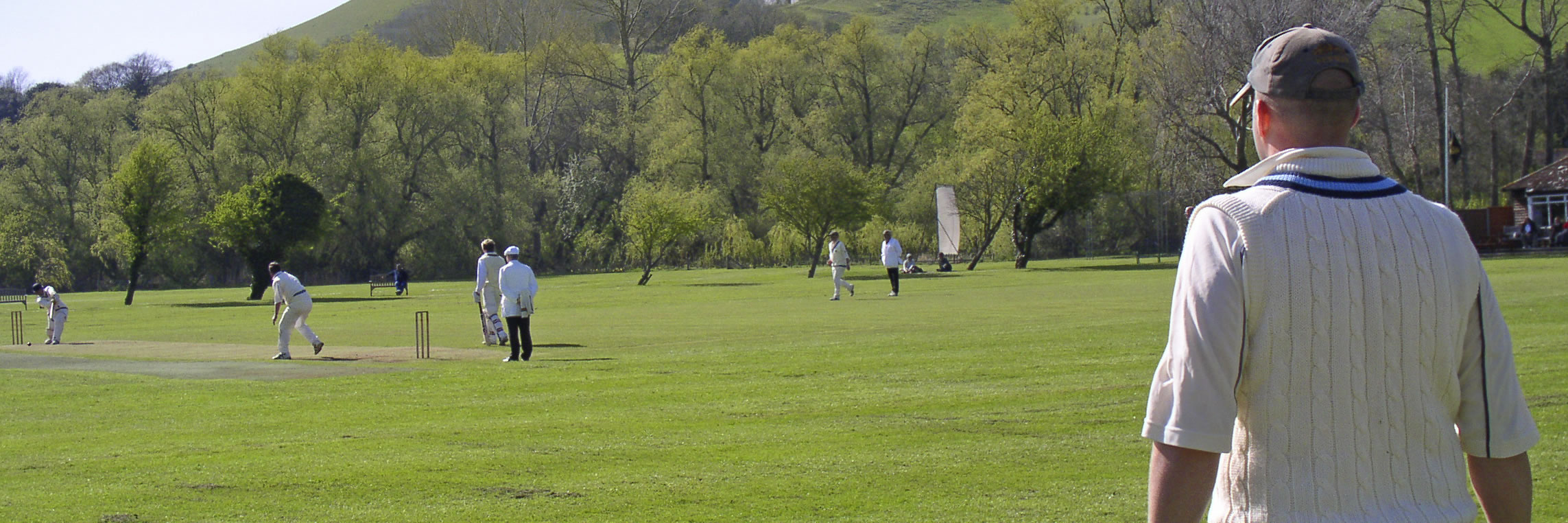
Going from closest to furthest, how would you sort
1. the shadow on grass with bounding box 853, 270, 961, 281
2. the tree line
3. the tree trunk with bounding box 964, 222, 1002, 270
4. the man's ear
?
the man's ear → the shadow on grass with bounding box 853, 270, 961, 281 → the tree line → the tree trunk with bounding box 964, 222, 1002, 270

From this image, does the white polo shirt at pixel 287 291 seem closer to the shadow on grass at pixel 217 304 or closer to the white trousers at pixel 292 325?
the white trousers at pixel 292 325

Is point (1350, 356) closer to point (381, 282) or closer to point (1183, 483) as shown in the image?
point (1183, 483)

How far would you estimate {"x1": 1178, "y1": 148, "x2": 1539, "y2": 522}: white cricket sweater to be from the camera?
2832 mm

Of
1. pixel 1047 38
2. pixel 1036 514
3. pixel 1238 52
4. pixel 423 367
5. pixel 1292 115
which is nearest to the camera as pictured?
pixel 1292 115

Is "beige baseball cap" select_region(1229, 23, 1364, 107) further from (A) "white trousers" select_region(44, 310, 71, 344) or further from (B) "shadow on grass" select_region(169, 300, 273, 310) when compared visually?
(B) "shadow on grass" select_region(169, 300, 273, 310)

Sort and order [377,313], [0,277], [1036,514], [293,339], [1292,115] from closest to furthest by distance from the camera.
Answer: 1. [1292,115]
2. [1036,514]
3. [293,339]
4. [377,313]
5. [0,277]

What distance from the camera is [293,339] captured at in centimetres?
2602

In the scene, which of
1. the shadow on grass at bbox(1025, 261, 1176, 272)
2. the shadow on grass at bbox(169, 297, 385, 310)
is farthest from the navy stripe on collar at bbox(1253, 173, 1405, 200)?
the shadow on grass at bbox(1025, 261, 1176, 272)

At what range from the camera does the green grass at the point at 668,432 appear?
8188 millimetres

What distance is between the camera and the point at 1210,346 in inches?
109

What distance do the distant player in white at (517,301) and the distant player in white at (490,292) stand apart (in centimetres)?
139

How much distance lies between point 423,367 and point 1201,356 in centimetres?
1653

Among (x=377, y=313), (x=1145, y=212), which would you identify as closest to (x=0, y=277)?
(x=377, y=313)

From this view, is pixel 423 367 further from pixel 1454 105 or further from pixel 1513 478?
pixel 1454 105
